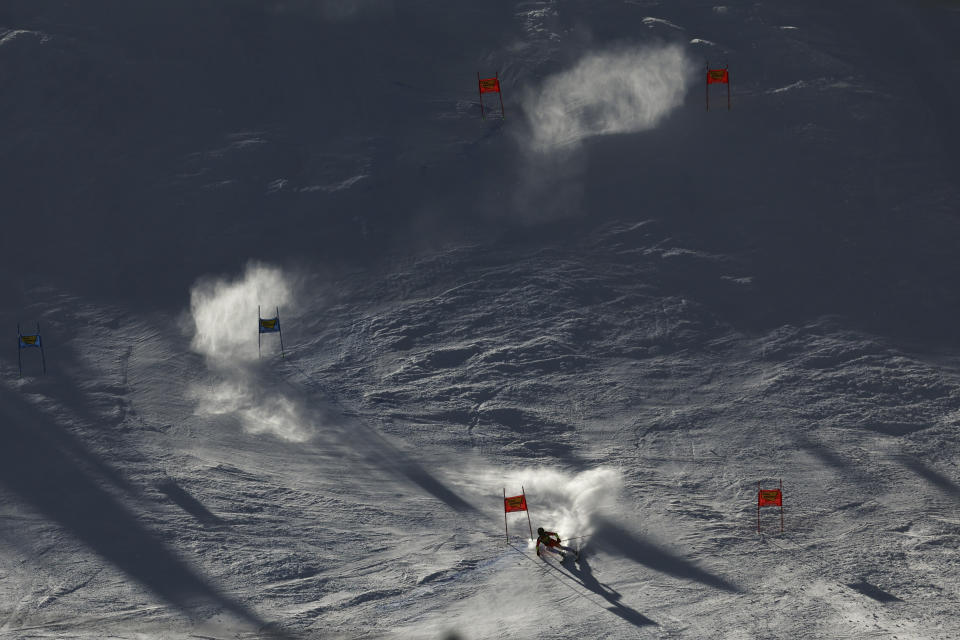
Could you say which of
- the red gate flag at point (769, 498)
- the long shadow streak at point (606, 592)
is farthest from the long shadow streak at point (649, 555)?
the red gate flag at point (769, 498)

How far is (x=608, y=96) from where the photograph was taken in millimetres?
34094

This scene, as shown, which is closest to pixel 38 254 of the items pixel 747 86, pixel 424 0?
pixel 424 0

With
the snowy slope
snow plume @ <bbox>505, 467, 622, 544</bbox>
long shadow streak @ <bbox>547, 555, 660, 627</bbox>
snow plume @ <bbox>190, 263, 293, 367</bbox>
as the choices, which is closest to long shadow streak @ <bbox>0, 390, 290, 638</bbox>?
the snowy slope

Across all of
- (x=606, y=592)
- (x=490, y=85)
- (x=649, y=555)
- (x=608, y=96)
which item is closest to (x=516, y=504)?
(x=606, y=592)

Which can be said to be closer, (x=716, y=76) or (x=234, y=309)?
(x=234, y=309)

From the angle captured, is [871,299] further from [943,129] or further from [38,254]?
[38,254]

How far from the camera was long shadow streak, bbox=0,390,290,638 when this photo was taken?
20094 millimetres

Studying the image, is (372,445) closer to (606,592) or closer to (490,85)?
(606,592)

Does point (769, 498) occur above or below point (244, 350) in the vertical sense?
below

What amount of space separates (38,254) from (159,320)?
5004mm

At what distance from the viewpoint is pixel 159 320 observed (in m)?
28.9

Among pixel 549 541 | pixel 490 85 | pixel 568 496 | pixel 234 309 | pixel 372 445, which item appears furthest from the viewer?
pixel 490 85

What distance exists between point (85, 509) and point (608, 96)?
1945 cm

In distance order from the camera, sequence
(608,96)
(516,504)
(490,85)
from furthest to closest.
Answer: (608,96) < (490,85) < (516,504)
